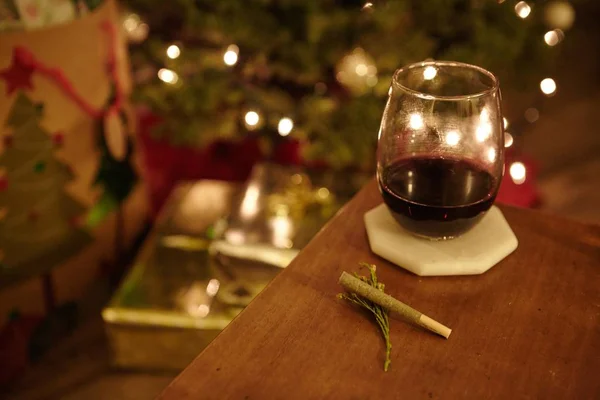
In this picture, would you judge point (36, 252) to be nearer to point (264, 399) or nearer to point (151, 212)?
point (151, 212)

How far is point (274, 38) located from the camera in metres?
1.51

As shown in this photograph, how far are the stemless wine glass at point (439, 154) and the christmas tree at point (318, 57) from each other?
0.85 metres

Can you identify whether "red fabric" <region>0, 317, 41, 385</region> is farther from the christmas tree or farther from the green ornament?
the christmas tree

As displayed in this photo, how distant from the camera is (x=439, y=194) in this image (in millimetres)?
588

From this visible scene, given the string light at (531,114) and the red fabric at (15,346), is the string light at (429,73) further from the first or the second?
the string light at (531,114)

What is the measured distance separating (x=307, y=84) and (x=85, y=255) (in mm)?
774

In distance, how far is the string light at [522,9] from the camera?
1463 millimetres

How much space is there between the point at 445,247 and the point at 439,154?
96 millimetres

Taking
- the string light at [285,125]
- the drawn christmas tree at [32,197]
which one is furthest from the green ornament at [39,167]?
the string light at [285,125]

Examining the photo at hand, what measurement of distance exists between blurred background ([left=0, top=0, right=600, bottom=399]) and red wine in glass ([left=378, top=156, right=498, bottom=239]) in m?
0.68

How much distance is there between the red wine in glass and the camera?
1.91 ft

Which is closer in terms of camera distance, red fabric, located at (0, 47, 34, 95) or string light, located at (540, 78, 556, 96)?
red fabric, located at (0, 47, 34, 95)

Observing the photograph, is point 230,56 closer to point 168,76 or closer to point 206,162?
point 168,76

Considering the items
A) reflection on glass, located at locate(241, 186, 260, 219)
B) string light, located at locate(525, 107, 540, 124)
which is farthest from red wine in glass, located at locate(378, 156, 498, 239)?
string light, located at locate(525, 107, 540, 124)
